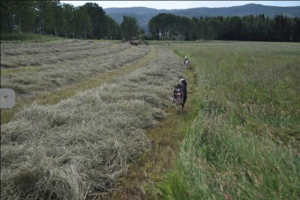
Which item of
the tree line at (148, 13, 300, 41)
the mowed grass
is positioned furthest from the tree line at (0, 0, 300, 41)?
the mowed grass

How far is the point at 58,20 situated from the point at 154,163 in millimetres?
6201

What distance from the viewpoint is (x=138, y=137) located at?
4.66 m

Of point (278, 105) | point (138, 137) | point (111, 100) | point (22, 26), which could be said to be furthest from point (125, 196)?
point (278, 105)

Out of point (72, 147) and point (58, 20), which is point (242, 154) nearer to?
point (72, 147)

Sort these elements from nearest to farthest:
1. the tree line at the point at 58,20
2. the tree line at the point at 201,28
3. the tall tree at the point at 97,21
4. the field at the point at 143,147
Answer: the tree line at the point at 58,20 → the field at the point at 143,147 → the tall tree at the point at 97,21 → the tree line at the point at 201,28

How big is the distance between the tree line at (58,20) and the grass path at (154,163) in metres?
2.13

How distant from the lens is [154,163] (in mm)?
3939

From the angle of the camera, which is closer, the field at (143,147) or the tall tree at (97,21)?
the field at (143,147)

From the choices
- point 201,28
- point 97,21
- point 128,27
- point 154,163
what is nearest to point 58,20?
point 154,163

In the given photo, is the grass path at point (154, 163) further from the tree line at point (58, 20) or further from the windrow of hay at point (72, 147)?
the tree line at point (58, 20)

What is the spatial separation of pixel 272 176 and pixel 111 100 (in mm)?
4925

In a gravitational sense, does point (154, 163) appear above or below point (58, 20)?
below

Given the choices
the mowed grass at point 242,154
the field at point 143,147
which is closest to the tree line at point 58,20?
the field at point 143,147

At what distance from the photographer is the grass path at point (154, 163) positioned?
3156 mm
